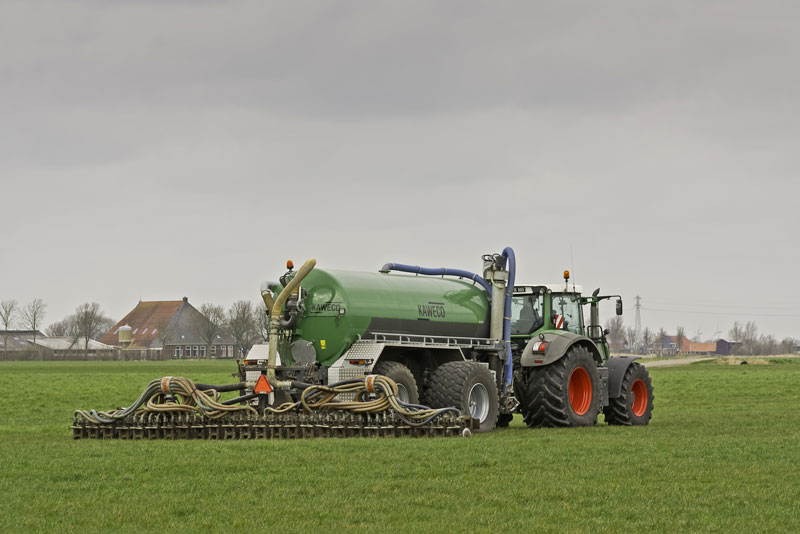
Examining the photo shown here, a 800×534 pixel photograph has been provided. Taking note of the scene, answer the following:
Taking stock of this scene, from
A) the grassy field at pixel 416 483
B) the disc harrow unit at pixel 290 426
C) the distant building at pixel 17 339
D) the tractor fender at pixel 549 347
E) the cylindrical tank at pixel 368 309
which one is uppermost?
the distant building at pixel 17 339

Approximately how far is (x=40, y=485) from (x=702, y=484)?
729cm

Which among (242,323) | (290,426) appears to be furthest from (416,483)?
(242,323)

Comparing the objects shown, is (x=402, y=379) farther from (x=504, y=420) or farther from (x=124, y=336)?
(x=124, y=336)

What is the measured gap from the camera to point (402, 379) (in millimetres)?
18672

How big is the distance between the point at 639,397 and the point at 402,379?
23.2 feet

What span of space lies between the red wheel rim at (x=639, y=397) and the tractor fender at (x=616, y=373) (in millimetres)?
486

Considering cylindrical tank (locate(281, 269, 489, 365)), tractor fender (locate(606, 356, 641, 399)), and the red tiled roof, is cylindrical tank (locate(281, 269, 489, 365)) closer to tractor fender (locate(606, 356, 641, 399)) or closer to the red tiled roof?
tractor fender (locate(606, 356, 641, 399))

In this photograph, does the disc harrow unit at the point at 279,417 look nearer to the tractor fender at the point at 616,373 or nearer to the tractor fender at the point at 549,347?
the tractor fender at the point at 549,347

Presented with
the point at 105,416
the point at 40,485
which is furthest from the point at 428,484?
the point at 105,416

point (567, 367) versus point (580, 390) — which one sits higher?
point (567, 367)

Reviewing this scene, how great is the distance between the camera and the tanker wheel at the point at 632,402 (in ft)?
74.1

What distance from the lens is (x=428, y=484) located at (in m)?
11.8

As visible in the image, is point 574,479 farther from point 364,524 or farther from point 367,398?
point 367,398

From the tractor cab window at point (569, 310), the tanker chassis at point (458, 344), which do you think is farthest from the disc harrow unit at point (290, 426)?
the tractor cab window at point (569, 310)
